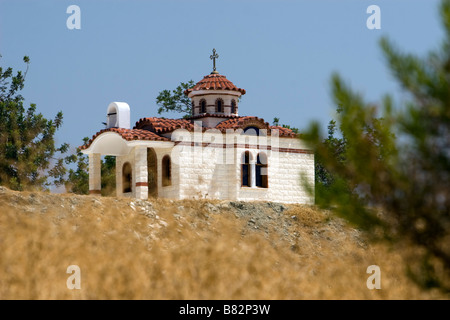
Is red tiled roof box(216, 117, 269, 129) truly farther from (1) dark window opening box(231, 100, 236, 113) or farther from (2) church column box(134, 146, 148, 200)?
(2) church column box(134, 146, 148, 200)

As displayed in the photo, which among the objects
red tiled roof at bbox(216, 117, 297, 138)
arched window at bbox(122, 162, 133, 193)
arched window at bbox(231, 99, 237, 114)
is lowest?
arched window at bbox(122, 162, 133, 193)

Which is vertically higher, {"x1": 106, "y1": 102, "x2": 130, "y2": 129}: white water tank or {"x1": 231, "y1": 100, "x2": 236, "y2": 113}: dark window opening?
{"x1": 231, "y1": 100, "x2": 236, "y2": 113}: dark window opening

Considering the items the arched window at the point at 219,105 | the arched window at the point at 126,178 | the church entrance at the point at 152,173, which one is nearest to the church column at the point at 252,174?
the arched window at the point at 219,105

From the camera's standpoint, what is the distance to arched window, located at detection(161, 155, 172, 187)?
38.0 meters

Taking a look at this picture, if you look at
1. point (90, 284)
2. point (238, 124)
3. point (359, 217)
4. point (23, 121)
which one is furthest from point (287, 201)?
point (359, 217)

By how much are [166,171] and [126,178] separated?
2.59 m

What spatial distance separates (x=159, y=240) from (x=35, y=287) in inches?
467

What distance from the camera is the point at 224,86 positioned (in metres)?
41.1

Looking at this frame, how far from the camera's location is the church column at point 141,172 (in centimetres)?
3688

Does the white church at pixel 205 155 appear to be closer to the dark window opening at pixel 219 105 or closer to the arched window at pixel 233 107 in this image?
the dark window opening at pixel 219 105

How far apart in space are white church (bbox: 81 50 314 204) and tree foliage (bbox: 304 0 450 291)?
22444 millimetres

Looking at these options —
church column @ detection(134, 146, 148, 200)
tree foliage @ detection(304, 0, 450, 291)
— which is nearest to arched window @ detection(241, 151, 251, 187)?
church column @ detection(134, 146, 148, 200)

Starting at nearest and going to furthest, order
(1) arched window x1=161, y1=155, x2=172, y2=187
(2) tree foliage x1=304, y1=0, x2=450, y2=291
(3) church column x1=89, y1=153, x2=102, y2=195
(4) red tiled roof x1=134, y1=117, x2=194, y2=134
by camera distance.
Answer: (2) tree foliage x1=304, y1=0, x2=450, y2=291 < (1) arched window x1=161, y1=155, x2=172, y2=187 < (4) red tiled roof x1=134, y1=117, x2=194, y2=134 < (3) church column x1=89, y1=153, x2=102, y2=195

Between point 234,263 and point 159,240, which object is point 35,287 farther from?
point 159,240
